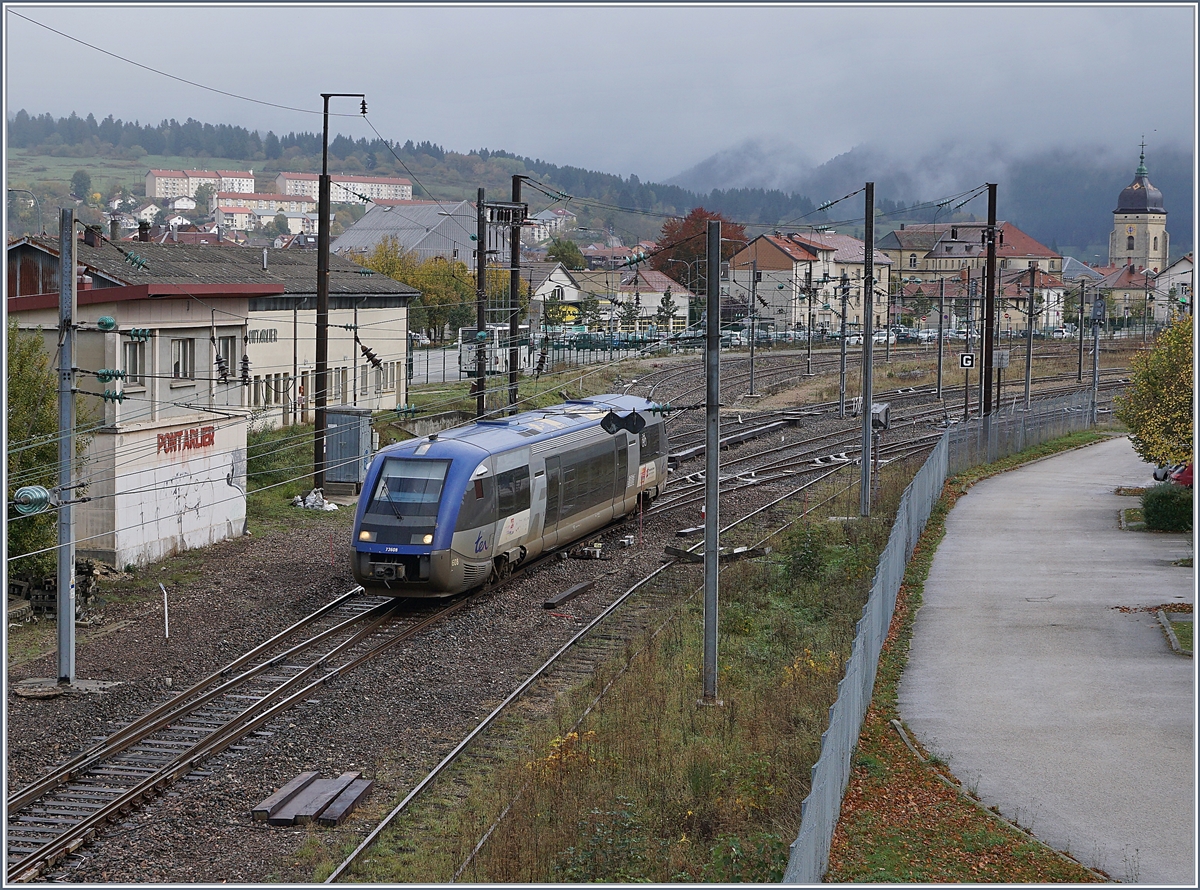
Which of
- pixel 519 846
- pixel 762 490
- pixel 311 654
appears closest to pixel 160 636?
pixel 311 654

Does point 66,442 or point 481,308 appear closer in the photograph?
point 66,442

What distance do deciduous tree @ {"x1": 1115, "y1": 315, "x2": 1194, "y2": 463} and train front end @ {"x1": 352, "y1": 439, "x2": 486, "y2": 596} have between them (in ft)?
52.0

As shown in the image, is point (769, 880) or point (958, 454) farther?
point (958, 454)

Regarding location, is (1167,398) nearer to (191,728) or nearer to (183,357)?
(191,728)

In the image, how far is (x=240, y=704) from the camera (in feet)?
56.7

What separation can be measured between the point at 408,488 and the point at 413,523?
689mm

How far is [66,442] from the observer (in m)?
18.1

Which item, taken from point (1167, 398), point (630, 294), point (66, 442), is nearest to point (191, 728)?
point (66, 442)

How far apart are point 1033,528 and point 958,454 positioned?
992 centimetres

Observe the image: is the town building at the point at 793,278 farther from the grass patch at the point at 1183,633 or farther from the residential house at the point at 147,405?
the grass patch at the point at 1183,633

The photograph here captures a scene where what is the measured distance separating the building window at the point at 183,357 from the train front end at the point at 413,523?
10.5 meters

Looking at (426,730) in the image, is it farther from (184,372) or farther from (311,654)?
(184,372)

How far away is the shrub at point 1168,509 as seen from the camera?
103 feet

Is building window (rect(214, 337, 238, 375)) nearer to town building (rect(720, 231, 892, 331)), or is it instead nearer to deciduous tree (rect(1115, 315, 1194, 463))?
deciduous tree (rect(1115, 315, 1194, 463))
